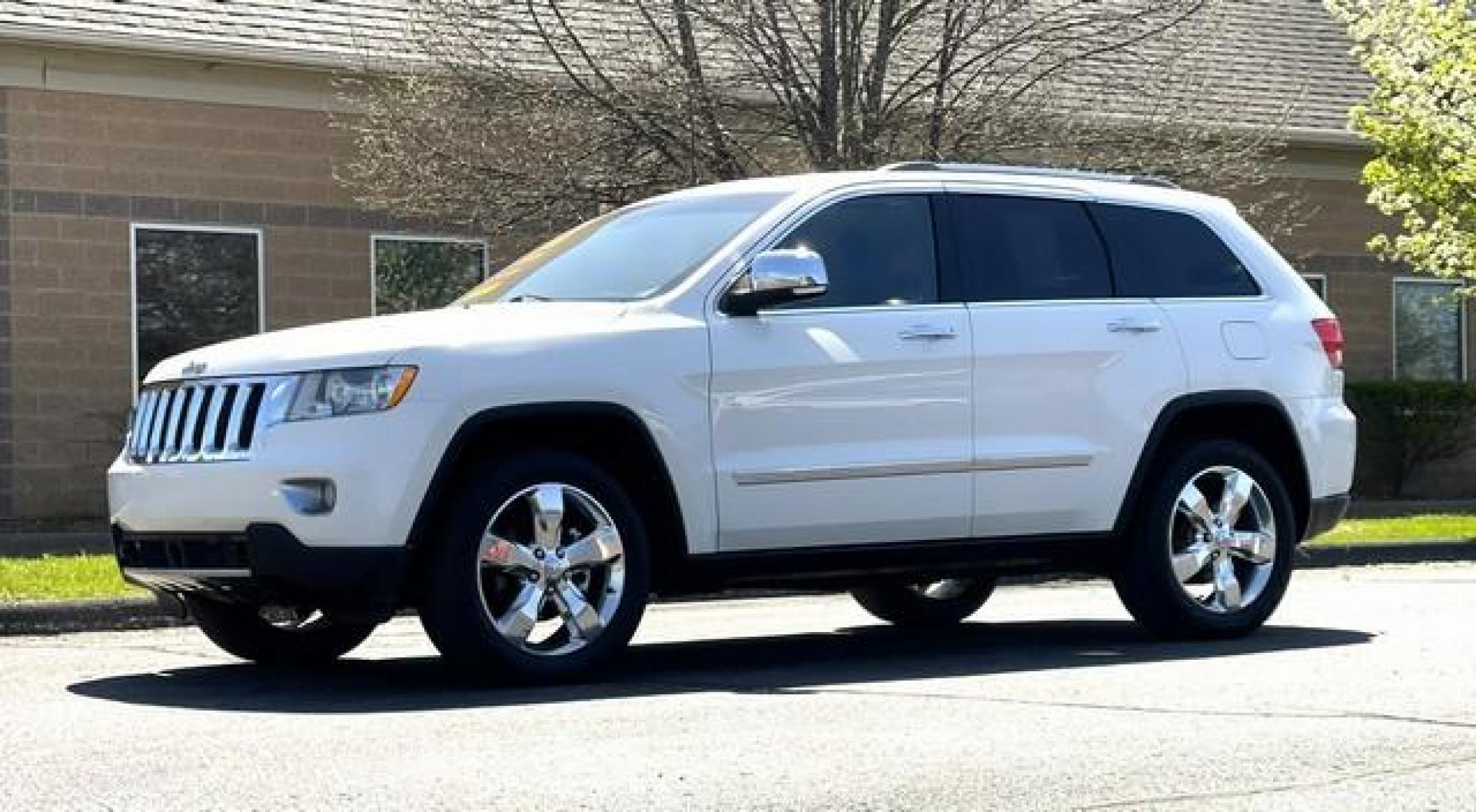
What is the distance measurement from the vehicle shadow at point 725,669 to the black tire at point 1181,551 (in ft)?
0.33

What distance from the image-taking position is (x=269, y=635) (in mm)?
9750

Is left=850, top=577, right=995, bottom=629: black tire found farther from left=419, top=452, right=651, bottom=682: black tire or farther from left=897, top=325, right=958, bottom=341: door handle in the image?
left=419, top=452, right=651, bottom=682: black tire

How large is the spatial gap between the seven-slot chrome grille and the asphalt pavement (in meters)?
0.84

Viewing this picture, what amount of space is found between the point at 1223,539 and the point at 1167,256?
1205 mm

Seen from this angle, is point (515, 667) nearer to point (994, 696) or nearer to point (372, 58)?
point (994, 696)

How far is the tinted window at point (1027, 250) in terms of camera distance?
388 inches

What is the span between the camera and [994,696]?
8.28 metres

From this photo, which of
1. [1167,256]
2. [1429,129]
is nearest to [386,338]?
[1167,256]

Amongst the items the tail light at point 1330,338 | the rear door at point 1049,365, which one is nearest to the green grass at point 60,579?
the rear door at point 1049,365

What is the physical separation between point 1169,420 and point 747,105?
29.3 ft

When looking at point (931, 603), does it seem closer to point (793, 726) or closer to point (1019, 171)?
point (1019, 171)

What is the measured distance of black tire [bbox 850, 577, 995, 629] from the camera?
→ 11.4 meters

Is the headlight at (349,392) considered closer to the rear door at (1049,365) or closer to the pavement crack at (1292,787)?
the rear door at (1049,365)

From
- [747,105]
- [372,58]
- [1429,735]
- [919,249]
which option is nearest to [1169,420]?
[919,249]
